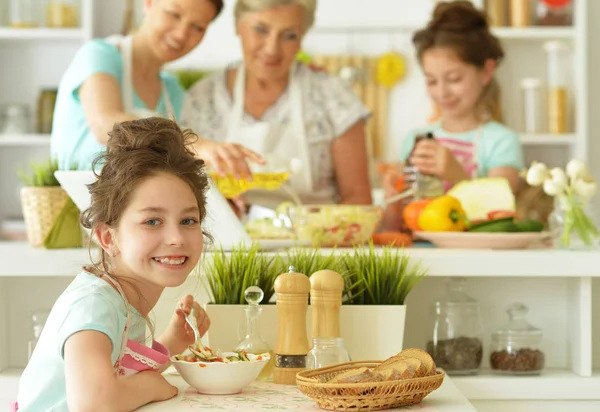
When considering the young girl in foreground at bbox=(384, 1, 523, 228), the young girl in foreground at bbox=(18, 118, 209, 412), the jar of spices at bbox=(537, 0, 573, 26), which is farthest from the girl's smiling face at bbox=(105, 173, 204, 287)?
the jar of spices at bbox=(537, 0, 573, 26)

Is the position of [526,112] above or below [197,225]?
above

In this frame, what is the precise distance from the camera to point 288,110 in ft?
8.23

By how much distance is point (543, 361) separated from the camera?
5.22ft

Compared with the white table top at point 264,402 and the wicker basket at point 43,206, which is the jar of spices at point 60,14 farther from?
the white table top at point 264,402

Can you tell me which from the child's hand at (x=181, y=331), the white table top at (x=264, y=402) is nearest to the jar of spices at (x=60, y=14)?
the child's hand at (x=181, y=331)

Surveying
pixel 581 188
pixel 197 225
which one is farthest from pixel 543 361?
pixel 197 225

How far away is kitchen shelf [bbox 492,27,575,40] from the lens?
11.6ft

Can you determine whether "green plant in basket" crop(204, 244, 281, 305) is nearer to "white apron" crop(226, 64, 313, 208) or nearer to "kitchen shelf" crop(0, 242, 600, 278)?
"kitchen shelf" crop(0, 242, 600, 278)

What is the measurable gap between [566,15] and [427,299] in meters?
2.31

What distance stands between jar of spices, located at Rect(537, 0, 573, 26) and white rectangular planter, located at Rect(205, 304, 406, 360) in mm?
2500

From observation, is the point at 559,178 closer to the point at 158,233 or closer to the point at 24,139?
the point at 158,233

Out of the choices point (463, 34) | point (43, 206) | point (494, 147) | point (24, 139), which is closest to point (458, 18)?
point (463, 34)

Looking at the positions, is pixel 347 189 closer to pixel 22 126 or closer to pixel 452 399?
pixel 452 399

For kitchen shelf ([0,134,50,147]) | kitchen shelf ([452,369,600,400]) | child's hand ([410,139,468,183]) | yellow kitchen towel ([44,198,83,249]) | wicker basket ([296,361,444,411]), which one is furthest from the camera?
kitchen shelf ([0,134,50,147])
